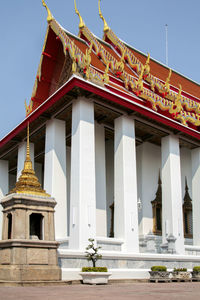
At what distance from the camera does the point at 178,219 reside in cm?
1822

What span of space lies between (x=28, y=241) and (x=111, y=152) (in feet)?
37.8

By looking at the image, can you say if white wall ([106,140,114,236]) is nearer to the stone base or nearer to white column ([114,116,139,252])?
white column ([114,116,139,252])

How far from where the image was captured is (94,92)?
16031mm

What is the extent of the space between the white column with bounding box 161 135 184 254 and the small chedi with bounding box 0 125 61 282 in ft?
25.7

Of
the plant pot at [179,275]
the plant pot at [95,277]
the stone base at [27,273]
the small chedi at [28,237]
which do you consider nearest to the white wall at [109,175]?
the plant pot at [179,275]

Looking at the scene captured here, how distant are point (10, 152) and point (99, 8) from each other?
8.81 metres

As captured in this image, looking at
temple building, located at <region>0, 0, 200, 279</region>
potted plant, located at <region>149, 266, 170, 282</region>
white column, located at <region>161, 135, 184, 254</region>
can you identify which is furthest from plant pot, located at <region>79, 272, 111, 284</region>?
white column, located at <region>161, 135, 184, 254</region>

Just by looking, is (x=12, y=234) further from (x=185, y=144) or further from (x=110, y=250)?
(x=185, y=144)

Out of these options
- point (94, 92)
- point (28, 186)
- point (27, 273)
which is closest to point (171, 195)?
point (94, 92)

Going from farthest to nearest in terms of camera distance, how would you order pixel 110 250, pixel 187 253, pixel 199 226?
pixel 199 226 → pixel 187 253 → pixel 110 250

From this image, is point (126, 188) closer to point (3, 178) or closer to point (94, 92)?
point (94, 92)

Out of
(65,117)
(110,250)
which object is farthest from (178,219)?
(65,117)

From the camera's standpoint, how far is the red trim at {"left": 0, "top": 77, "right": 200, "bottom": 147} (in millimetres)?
15750

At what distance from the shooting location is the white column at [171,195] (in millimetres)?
17906
